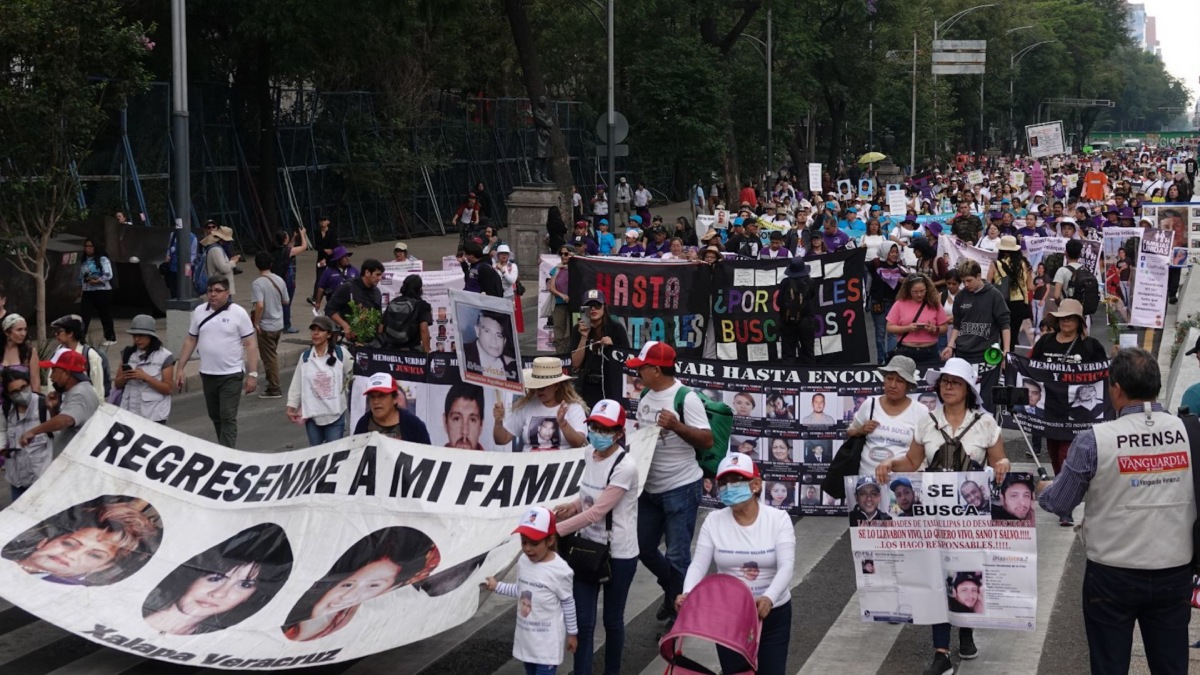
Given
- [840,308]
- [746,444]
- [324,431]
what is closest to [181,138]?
[840,308]

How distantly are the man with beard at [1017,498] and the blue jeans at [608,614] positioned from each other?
1.90 metres

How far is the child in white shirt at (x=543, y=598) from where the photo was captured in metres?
6.86

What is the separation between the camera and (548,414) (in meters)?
8.70

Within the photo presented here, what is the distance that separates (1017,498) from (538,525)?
2532 millimetres

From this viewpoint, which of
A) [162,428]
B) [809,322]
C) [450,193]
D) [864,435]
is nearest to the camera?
[864,435]

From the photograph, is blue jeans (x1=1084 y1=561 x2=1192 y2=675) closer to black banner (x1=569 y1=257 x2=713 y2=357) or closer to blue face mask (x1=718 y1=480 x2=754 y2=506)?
blue face mask (x1=718 y1=480 x2=754 y2=506)

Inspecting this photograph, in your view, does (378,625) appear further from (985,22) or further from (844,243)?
(985,22)

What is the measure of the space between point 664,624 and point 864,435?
156 centimetres

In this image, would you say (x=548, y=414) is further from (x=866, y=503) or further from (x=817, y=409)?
(x=817, y=409)

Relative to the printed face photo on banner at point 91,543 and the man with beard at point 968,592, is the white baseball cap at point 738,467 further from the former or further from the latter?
the printed face photo on banner at point 91,543

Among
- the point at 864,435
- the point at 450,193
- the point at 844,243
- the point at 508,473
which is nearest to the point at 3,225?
the point at 844,243

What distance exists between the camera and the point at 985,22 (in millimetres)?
86875

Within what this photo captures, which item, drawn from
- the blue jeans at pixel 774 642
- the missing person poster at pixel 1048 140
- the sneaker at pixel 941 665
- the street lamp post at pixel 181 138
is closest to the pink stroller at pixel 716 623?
the blue jeans at pixel 774 642

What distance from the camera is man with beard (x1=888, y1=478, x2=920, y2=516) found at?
779 cm
